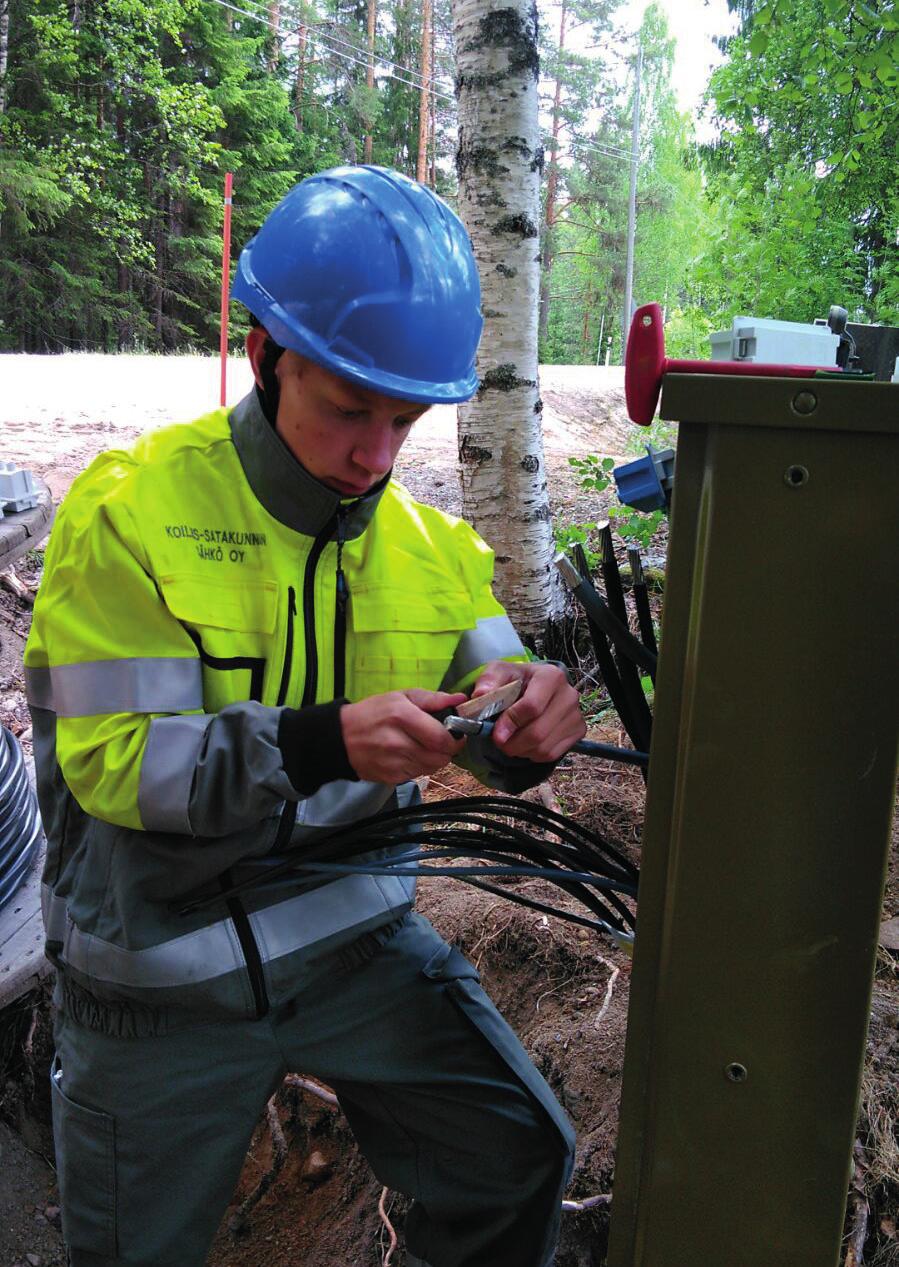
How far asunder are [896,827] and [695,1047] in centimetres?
234

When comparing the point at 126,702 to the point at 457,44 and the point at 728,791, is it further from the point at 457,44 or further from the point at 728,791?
the point at 457,44

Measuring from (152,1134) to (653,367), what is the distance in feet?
3.88

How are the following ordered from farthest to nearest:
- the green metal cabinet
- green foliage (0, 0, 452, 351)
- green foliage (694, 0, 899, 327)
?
green foliage (0, 0, 452, 351), green foliage (694, 0, 899, 327), the green metal cabinet

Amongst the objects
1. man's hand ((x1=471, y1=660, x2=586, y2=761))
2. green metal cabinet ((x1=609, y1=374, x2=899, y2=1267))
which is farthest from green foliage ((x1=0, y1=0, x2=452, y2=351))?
green metal cabinet ((x1=609, y1=374, x2=899, y2=1267))

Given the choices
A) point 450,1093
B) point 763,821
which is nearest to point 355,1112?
point 450,1093

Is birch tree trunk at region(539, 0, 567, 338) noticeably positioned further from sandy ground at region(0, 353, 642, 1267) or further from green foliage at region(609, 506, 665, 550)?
sandy ground at region(0, 353, 642, 1267)

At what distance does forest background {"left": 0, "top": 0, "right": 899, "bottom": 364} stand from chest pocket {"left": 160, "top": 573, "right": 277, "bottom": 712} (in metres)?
4.27

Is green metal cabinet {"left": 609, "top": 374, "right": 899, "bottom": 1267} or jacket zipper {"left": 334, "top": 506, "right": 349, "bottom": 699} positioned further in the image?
Answer: jacket zipper {"left": 334, "top": 506, "right": 349, "bottom": 699}

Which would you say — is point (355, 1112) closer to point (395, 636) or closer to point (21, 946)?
point (395, 636)

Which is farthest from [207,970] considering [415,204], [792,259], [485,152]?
[792,259]

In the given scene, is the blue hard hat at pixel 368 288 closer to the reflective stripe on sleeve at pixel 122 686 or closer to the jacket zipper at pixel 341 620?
the jacket zipper at pixel 341 620

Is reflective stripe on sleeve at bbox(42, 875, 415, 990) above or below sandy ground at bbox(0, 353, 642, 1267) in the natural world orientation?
above

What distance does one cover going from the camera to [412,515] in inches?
60.7

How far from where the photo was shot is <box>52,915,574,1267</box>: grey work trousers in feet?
4.43
